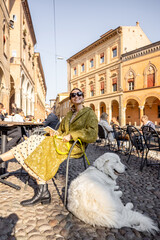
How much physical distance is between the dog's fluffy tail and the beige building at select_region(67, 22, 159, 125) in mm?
22751

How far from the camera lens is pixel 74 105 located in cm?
279

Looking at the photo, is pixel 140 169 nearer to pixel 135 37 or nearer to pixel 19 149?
pixel 19 149

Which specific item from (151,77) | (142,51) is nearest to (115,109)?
(151,77)

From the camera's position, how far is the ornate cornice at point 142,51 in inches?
807

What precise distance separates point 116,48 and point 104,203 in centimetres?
2752

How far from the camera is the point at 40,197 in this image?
211 centimetres

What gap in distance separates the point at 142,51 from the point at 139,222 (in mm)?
24095

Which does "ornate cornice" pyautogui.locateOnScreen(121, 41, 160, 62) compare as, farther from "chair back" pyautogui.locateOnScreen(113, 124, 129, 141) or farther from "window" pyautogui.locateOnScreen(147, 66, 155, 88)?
"chair back" pyautogui.locateOnScreen(113, 124, 129, 141)

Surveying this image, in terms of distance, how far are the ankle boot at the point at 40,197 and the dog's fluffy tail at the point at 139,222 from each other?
1.02 m

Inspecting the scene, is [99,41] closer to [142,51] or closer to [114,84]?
[114,84]

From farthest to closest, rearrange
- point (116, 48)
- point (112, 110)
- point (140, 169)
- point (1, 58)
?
point (112, 110) → point (116, 48) → point (1, 58) → point (140, 169)

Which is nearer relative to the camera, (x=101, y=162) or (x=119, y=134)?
(x=101, y=162)

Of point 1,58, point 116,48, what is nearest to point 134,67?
point 116,48

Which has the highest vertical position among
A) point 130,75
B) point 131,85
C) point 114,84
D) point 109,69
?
point 109,69
